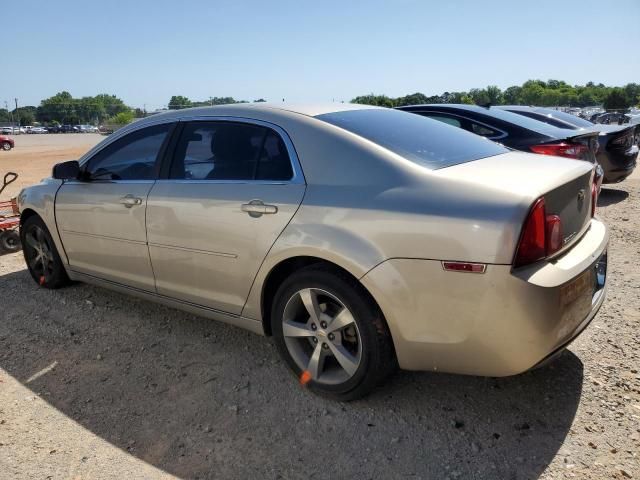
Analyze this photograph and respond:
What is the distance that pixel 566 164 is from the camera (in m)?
2.79

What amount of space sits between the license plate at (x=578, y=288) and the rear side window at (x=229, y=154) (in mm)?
1496

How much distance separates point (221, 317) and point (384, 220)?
140 centimetres

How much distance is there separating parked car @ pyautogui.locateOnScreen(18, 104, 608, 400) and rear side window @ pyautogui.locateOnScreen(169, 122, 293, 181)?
1 cm

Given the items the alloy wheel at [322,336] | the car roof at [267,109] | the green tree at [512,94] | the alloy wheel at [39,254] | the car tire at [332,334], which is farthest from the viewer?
the green tree at [512,94]

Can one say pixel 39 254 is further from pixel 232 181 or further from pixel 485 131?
pixel 485 131

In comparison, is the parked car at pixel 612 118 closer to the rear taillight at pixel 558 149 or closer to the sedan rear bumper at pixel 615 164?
the sedan rear bumper at pixel 615 164

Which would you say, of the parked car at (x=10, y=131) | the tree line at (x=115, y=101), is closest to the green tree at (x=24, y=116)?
the tree line at (x=115, y=101)

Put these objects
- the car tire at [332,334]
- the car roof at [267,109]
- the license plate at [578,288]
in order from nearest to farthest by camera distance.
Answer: the license plate at [578,288], the car tire at [332,334], the car roof at [267,109]

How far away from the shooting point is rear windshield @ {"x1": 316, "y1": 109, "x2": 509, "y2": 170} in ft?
9.00

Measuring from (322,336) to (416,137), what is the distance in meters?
1.26

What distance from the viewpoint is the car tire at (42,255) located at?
15.1ft

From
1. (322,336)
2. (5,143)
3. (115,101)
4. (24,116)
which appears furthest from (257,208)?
(115,101)

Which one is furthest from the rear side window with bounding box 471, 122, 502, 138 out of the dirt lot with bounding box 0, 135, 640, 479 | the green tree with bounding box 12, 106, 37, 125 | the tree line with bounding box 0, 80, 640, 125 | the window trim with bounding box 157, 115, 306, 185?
the green tree with bounding box 12, 106, 37, 125

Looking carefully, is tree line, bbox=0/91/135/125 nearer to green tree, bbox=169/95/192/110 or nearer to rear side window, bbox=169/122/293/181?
green tree, bbox=169/95/192/110
